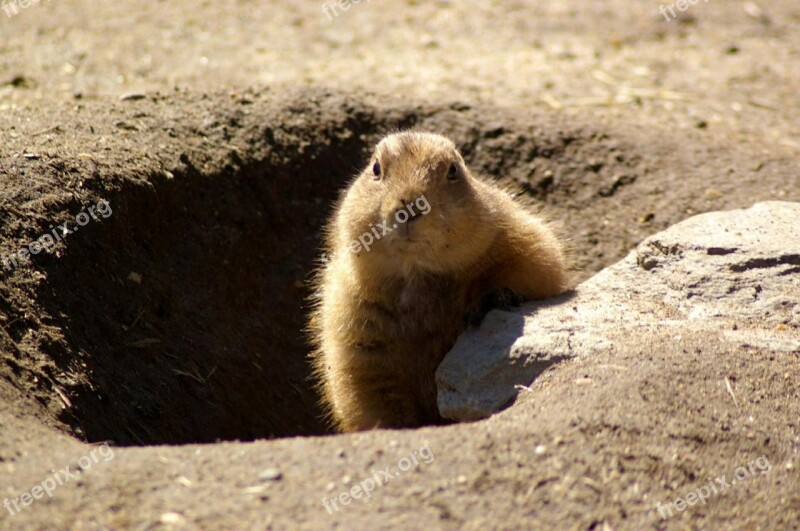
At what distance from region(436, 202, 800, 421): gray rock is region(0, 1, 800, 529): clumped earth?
0.21 m

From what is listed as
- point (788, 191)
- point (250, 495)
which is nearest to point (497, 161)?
point (788, 191)

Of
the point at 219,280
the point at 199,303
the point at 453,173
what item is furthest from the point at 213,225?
the point at 453,173

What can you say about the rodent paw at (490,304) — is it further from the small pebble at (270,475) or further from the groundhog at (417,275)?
the small pebble at (270,475)

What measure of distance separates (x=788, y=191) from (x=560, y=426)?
190 inches

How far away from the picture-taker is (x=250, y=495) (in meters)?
3.95

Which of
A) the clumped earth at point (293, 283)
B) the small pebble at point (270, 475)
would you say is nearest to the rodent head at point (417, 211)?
the clumped earth at point (293, 283)

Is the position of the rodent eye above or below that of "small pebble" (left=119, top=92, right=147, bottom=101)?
below

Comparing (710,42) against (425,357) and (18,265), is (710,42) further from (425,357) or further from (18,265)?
(18,265)

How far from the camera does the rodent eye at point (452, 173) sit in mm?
5993

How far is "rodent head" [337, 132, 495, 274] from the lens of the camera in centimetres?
566

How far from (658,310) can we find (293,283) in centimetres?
367

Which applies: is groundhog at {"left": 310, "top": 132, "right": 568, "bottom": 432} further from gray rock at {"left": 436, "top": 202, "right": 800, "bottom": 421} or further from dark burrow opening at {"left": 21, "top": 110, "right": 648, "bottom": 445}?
dark burrow opening at {"left": 21, "top": 110, "right": 648, "bottom": 445}

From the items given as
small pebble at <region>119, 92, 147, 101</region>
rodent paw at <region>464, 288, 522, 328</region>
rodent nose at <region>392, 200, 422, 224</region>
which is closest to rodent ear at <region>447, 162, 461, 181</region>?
rodent nose at <region>392, 200, 422, 224</region>

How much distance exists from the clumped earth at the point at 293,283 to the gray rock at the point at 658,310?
0.21m
